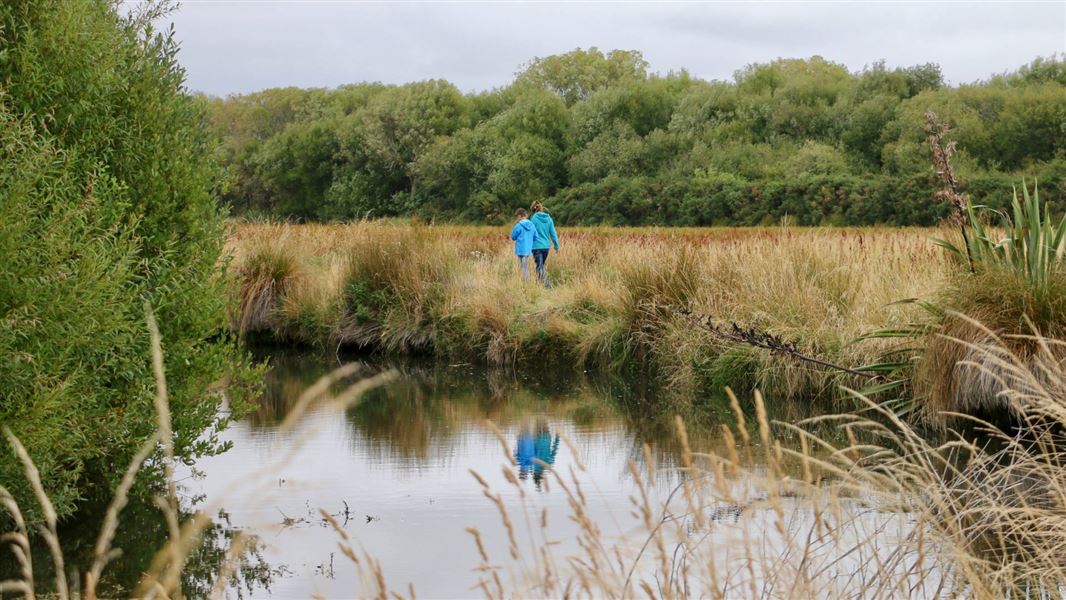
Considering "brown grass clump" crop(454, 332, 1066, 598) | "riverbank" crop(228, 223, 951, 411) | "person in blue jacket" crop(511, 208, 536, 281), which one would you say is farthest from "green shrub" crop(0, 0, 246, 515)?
"person in blue jacket" crop(511, 208, 536, 281)

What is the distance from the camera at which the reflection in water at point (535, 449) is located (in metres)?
8.48

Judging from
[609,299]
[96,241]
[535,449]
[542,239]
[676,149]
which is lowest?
[535,449]

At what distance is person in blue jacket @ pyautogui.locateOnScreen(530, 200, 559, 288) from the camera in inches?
715

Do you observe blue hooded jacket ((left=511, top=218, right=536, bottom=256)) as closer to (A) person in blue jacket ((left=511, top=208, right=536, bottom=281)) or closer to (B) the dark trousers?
(A) person in blue jacket ((left=511, top=208, right=536, bottom=281))

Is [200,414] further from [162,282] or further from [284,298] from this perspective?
[284,298]

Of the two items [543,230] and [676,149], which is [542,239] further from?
[676,149]

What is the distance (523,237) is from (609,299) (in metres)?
3.94

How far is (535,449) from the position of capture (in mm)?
9211

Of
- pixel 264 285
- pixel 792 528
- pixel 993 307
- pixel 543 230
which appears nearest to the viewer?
pixel 792 528

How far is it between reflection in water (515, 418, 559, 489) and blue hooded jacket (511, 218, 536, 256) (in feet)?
25.6

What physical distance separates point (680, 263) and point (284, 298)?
19.7 feet

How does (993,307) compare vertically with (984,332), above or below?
above

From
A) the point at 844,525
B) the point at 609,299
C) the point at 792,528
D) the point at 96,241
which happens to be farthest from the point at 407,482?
the point at 609,299

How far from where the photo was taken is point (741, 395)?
459 inches
